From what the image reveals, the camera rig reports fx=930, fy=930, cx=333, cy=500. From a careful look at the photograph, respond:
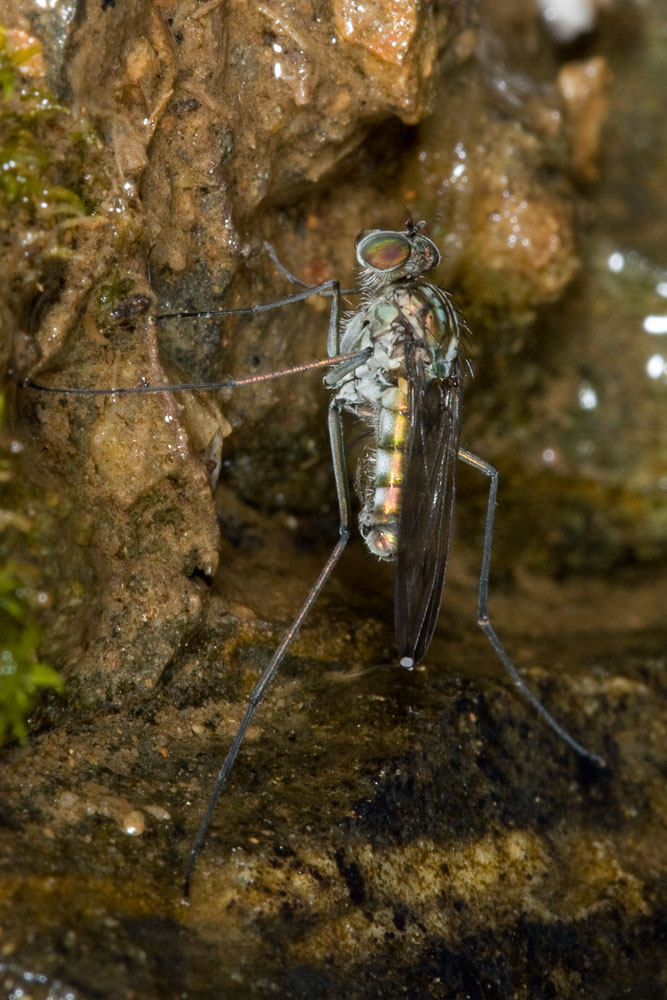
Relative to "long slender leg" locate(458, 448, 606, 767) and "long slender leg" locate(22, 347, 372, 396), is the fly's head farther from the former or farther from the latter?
"long slender leg" locate(458, 448, 606, 767)

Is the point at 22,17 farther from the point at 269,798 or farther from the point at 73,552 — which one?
the point at 269,798

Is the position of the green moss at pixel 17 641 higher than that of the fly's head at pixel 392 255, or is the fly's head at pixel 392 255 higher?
the fly's head at pixel 392 255

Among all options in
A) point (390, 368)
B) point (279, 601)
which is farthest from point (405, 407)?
point (279, 601)

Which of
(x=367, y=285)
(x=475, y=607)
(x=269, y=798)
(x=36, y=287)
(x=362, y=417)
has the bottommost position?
(x=269, y=798)

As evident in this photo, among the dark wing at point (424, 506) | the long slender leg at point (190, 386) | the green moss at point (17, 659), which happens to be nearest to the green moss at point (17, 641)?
the green moss at point (17, 659)

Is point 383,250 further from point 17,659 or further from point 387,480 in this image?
point 17,659

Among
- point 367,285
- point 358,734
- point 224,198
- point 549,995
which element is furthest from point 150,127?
point 549,995

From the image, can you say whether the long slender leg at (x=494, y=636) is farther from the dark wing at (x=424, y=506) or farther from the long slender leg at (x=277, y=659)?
the long slender leg at (x=277, y=659)
